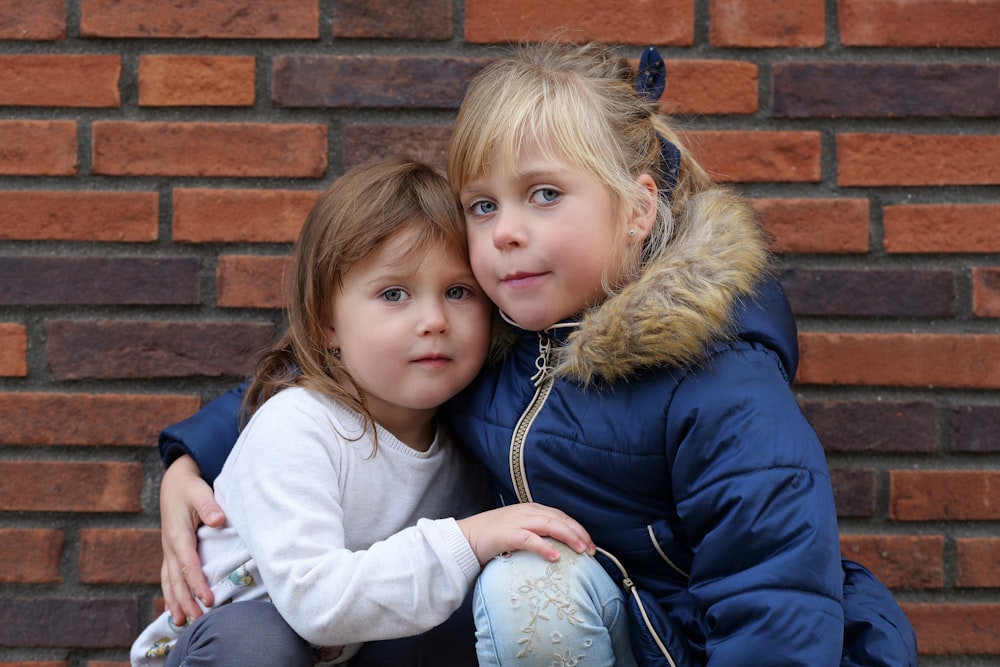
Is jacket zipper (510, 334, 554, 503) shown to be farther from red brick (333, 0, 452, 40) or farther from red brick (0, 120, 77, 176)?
red brick (0, 120, 77, 176)

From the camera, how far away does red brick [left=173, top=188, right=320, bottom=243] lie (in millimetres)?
1870

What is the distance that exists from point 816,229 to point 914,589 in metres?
0.73

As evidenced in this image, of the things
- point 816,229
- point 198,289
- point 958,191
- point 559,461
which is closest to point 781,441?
point 559,461

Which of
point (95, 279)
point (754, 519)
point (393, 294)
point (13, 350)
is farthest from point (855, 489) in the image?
point (13, 350)

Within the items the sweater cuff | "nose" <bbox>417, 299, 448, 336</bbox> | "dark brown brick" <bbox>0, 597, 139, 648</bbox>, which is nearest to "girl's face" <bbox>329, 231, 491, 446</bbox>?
"nose" <bbox>417, 299, 448, 336</bbox>

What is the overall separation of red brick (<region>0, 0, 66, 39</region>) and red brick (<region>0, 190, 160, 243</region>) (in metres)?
0.31

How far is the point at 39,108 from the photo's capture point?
187 centimetres

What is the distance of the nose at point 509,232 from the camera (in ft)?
4.68

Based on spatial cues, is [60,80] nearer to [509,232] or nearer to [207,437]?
[207,437]

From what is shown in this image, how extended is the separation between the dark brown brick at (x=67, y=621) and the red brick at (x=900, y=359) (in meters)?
1.42

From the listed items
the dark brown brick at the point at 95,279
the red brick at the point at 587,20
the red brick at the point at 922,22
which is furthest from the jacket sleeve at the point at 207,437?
the red brick at the point at 922,22

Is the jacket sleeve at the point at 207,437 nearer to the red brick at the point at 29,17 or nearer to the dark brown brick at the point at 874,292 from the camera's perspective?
the red brick at the point at 29,17

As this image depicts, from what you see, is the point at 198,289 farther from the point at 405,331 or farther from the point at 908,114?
the point at 908,114

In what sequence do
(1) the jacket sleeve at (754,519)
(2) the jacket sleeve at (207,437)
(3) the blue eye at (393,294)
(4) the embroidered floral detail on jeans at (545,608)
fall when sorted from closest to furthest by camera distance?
(1) the jacket sleeve at (754,519)
(4) the embroidered floral detail on jeans at (545,608)
(3) the blue eye at (393,294)
(2) the jacket sleeve at (207,437)
